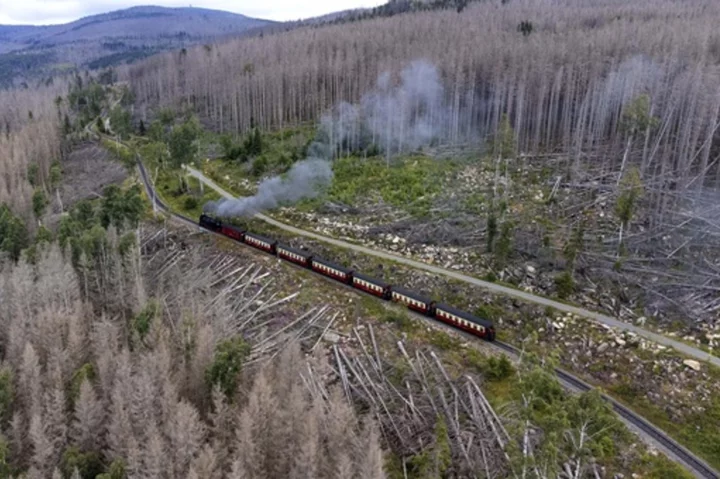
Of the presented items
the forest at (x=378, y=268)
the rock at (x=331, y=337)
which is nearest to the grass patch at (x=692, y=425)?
the forest at (x=378, y=268)

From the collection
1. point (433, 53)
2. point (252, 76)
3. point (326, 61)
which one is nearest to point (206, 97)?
point (252, 76)

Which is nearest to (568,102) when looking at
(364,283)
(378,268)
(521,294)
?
(521,294)

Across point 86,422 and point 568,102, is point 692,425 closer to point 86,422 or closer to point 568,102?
point 86,422

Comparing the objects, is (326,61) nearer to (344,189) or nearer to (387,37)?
Answer: (387,37)

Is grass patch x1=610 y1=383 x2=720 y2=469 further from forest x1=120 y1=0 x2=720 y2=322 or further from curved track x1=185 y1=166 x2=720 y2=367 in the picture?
forest x1=120 y1=0 x2=720 y2=322

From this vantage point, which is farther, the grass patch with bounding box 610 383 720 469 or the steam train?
the steam train

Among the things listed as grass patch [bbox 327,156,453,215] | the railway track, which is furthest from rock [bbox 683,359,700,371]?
grass patch [bbox 327,156,453,215]
